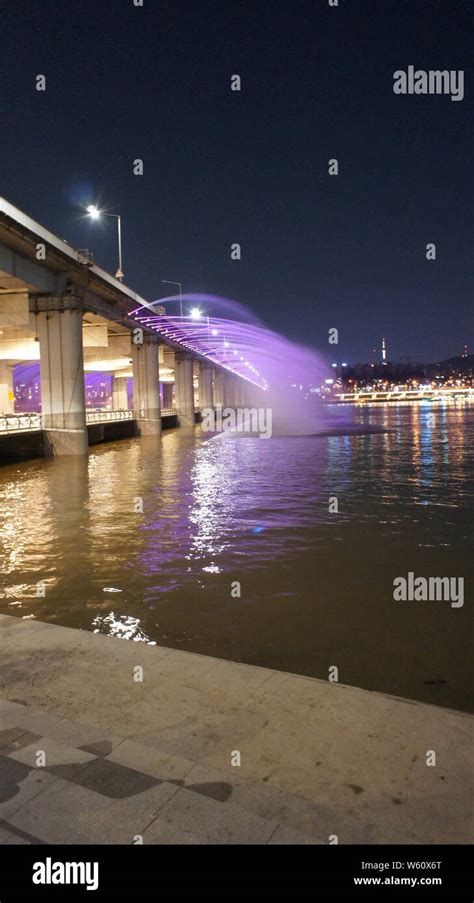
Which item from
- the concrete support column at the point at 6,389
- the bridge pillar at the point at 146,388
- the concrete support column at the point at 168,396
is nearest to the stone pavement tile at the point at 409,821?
the bridge pillar at the point at 146,388

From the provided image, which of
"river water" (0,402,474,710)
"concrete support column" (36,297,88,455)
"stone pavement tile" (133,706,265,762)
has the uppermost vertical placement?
"concrete support column" (36,297,88,455)

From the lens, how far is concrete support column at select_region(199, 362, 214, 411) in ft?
291

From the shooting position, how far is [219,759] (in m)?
3.90

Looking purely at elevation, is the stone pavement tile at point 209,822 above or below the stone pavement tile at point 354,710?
above

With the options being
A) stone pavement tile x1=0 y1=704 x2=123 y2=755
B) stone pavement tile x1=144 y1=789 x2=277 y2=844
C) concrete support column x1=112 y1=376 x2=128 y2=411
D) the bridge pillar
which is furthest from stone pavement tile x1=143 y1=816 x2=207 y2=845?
concrete support column x1=112 y1=376 x2=128 y2=411

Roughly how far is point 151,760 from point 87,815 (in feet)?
1.92

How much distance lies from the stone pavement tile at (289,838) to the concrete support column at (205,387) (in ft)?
279

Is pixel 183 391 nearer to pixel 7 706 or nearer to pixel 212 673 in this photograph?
pixel 212 673

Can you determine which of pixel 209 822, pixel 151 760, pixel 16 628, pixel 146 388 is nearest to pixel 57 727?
pixel 151 760

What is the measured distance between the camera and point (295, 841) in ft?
10.2

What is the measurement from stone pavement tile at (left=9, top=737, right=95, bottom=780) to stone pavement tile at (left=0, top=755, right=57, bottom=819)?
1.7 inches

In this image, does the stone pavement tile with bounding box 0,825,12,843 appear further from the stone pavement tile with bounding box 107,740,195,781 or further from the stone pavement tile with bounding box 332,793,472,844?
the stone pavement tile with bounding box 332,793,472,844

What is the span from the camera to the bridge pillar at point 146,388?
172ft

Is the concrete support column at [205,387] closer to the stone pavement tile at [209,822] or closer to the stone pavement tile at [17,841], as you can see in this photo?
the stone pavement tile at [209,822]
